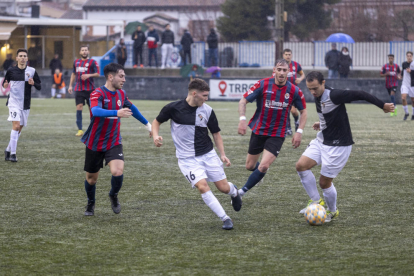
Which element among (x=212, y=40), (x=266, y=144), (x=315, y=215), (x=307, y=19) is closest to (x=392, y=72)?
(x=212, y=40)

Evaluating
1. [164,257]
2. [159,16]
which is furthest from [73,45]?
[164,257]

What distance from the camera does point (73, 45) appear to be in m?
39.2

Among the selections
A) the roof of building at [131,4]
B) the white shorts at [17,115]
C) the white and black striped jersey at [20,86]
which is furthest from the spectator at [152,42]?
the roof of building at [131,4]

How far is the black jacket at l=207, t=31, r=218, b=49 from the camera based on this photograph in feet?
101

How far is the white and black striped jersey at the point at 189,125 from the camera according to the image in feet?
21.3

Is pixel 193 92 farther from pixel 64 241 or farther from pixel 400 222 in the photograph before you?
pixel 400 222

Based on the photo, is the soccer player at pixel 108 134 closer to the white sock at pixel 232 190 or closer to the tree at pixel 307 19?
the white sock at pixel 232 190

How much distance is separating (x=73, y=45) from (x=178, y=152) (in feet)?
112

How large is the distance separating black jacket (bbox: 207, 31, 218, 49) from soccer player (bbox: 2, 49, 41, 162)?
19.8 meters

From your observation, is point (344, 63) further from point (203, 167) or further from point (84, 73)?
point (203, 167)

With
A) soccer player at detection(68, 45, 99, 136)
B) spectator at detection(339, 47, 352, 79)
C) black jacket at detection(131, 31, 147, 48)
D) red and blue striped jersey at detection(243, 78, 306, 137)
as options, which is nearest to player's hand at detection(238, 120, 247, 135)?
red and blue striped jersey at detection(243, 78, 306, 137)

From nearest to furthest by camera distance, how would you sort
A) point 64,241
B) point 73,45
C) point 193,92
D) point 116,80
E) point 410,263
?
point 410,263, point 64,241, point 193,92, point 116,80, point 73,45

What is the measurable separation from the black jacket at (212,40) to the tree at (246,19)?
972 centimetres

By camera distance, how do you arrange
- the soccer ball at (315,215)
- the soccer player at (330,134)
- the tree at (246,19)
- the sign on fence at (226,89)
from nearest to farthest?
the soccer ball at (315,215), the soccer player at (330,134), the sign on fence at (226,89), the tree at (246,19)
